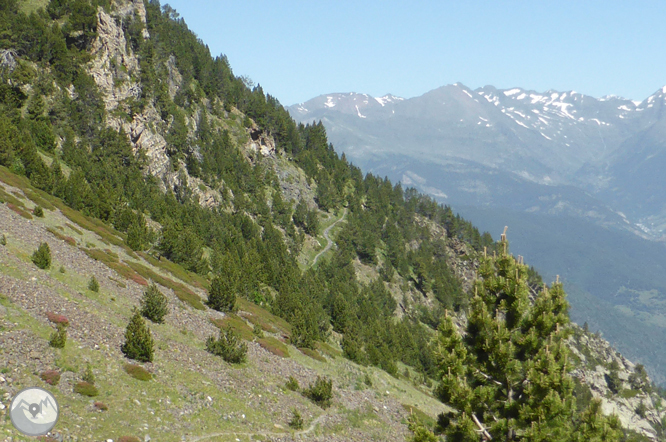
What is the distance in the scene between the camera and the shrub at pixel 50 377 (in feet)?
67.1

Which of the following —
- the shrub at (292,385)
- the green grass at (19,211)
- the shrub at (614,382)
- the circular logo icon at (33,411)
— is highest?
the shrub at (614,382)

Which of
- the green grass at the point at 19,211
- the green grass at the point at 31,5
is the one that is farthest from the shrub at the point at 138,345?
the green grass at the point at 31,5

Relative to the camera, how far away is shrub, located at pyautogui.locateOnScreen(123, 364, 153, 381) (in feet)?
81.1

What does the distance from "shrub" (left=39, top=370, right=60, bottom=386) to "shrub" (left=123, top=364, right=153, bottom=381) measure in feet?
14.1

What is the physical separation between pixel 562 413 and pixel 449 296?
422ft

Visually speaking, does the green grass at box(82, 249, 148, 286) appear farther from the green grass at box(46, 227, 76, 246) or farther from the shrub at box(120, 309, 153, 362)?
the shrub at box(120, 309, 153, 362)

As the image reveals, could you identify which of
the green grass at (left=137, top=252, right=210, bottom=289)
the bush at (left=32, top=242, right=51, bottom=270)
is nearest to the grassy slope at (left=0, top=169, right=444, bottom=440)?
the bush at (left=32, top=242, right=51, bottom=270)

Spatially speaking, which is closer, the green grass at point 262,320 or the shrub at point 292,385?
the shrub at point 292,385

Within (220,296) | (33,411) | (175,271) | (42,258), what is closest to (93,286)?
(42,258)

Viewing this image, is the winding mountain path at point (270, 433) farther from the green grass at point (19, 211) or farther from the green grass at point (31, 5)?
the green grass at point (31, 5)

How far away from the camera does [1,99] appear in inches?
3063

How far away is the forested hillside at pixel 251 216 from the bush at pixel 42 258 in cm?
944

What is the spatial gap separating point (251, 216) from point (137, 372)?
10267cm

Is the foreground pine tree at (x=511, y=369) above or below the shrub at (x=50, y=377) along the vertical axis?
above
